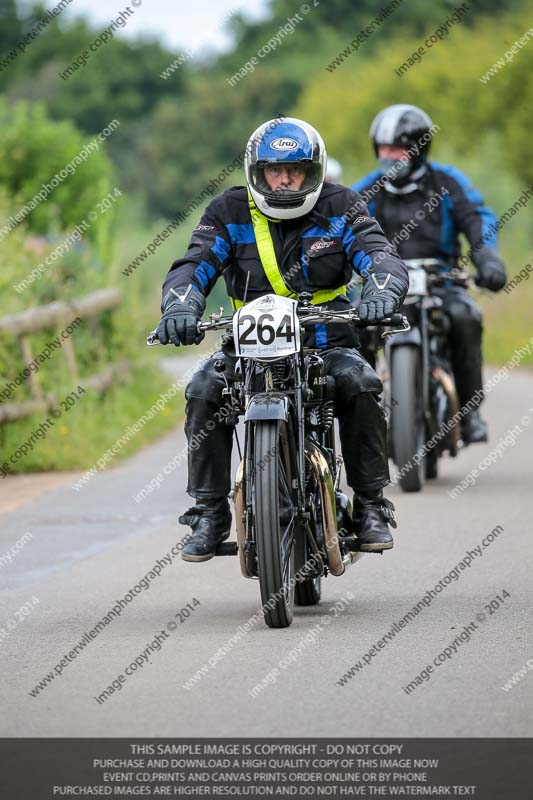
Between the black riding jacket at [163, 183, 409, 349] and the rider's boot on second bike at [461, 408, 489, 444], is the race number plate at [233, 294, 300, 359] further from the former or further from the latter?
the rider's boot on second bike at [461, 408, 489, 444]

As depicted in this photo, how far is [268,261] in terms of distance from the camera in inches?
295

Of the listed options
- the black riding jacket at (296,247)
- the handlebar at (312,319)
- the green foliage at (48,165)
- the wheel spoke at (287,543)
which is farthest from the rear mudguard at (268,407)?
the green foliage at (48,165)

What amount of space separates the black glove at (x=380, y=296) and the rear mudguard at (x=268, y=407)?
466mm

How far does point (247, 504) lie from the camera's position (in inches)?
278

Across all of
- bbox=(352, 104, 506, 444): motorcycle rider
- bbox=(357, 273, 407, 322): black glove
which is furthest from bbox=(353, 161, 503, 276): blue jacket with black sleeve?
bbox=(357, 273, 407, 322): black glove

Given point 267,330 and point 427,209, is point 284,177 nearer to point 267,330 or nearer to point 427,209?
point 267,330

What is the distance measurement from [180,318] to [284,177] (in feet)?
2.46

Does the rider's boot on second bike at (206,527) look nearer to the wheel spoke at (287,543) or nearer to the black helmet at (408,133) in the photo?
the wheel spoke at (287,543)

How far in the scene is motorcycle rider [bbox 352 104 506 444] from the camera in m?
11.9

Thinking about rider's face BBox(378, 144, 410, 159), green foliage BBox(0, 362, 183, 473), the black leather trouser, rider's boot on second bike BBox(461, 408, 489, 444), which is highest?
rider's face BBox(378, 144, 410, 159)

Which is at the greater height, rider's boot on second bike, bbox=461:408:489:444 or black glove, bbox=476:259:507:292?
black glove, bbox=476:259:507:292

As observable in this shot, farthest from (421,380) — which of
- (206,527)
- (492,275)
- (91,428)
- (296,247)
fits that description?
(206,527)
